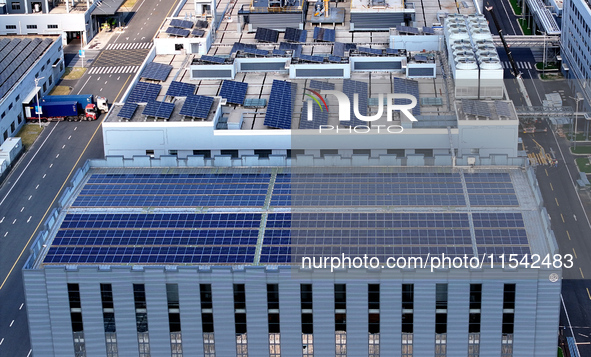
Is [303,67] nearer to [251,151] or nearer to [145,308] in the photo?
[251,151]

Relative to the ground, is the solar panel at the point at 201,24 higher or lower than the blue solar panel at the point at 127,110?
higher

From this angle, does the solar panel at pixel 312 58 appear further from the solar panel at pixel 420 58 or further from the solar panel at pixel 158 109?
the solar panel at pixel 158 109

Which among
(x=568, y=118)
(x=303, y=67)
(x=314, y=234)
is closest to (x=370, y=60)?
(x=303, y=67)

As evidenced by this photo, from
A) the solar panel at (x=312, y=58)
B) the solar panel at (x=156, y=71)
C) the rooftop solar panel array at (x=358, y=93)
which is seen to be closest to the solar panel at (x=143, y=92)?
the solar panel at (x=156, y=71)

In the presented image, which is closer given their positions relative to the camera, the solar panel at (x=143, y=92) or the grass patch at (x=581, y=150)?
the solar panel at (x=143, y=92)

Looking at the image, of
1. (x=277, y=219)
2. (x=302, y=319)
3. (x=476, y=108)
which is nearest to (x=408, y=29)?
(x=476, y=108)
